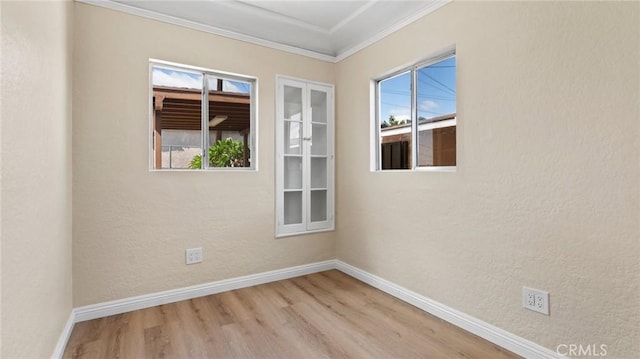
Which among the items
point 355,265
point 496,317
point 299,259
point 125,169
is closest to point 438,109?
point 496,317

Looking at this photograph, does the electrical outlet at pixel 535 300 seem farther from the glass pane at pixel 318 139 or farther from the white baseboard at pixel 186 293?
the glass pane at pixel 318 139

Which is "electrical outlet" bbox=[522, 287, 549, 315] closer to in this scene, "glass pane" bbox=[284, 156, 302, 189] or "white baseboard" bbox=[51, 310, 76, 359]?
"glass pane" bbox=[284, 156, 302, 189]

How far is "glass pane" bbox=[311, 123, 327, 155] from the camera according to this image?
3504 millimetres

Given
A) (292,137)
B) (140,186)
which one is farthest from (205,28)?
(140,186)

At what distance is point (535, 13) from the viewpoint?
183 cm

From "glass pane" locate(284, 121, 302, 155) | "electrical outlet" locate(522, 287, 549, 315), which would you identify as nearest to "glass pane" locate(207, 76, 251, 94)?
"glass pane" locate(284, 121, 302, 155)

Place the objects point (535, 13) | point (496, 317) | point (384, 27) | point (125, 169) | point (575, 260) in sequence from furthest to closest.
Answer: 1. point (384, 27)
2. point (125, 169)
3. point (496, 317)
4. point (535, 13)
5. point (575, 260)

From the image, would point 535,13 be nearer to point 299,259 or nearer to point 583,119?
point 583,119

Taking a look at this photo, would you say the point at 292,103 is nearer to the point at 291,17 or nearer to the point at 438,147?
the point at 291,17

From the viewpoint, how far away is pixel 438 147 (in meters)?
2.54

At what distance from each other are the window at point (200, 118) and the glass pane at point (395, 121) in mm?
1295

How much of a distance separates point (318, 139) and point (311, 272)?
1476mm

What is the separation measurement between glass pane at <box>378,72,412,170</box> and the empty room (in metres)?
0.02

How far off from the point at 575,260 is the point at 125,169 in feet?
10.1
